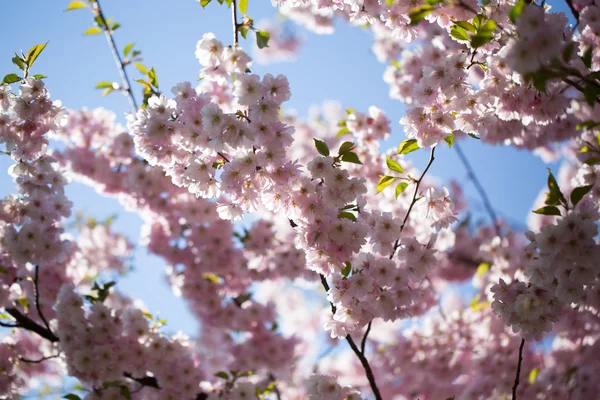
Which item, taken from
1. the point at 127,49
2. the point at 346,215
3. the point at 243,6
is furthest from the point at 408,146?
the point at 127,49

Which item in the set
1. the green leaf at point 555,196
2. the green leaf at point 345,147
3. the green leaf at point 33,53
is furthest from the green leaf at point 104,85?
the green leaf at point 555,196

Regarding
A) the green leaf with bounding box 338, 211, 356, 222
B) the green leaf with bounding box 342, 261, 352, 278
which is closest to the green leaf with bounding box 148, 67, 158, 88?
the green leaf with bounding box 338, 211, 356, 222

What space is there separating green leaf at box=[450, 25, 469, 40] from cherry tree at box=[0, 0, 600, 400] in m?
0.02

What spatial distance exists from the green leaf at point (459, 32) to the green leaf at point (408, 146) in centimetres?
55

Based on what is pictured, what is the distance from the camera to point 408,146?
8.04 ft

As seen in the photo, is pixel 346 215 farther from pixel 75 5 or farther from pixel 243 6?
pixel 75 5

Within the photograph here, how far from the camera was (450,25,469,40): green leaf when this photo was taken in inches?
90.3

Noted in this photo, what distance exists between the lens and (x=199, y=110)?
2281 millimetres

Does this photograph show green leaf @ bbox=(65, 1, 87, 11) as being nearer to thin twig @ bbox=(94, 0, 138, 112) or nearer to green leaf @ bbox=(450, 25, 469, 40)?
thin twig @ bbox=(94, 0, 138, 112)

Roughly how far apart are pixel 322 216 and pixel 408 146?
25.2 inches

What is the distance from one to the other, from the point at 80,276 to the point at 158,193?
1017 mm

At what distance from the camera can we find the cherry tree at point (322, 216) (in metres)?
2.10

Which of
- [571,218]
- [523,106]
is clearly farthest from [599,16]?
[571,218]

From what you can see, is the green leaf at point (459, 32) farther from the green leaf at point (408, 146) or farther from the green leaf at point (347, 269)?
the green leaf at point (347, 269)
